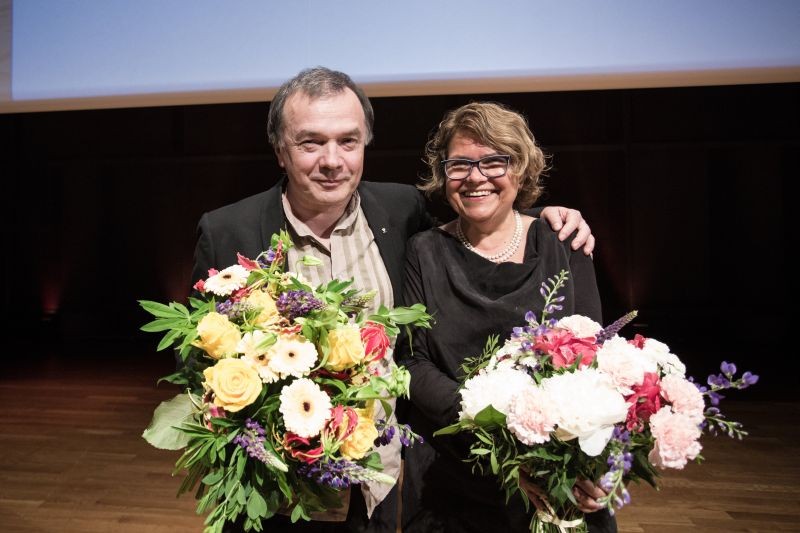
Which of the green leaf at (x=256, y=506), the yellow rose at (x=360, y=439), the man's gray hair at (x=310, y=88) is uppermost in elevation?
the man's gray hair at (x=310, y=88)

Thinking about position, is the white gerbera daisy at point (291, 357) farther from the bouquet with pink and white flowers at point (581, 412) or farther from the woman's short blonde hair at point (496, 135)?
the woman's short blonde hair at point (496, 135)

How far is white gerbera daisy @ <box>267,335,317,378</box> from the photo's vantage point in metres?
0.95

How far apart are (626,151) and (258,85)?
3.43 metres

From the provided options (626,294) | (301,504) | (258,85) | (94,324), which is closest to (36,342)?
(94,324)

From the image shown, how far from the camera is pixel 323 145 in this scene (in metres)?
1.43

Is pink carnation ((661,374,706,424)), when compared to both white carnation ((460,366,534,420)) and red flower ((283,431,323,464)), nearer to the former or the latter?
white carnation ((460,366,534,420))

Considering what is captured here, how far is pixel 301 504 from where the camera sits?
103 cm

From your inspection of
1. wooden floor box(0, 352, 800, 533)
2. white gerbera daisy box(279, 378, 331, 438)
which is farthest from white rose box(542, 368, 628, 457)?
wooden floor box(0, 352, 800, 533)

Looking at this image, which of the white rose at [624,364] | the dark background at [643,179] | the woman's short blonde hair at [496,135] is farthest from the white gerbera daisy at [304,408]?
the dark background at [643,179]

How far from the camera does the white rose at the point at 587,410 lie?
941mm

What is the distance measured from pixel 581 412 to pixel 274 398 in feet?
1.61

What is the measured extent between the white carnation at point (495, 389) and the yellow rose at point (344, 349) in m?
0.21

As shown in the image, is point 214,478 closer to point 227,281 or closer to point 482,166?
point 227,281

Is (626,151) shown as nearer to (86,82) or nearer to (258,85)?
(258,85)
